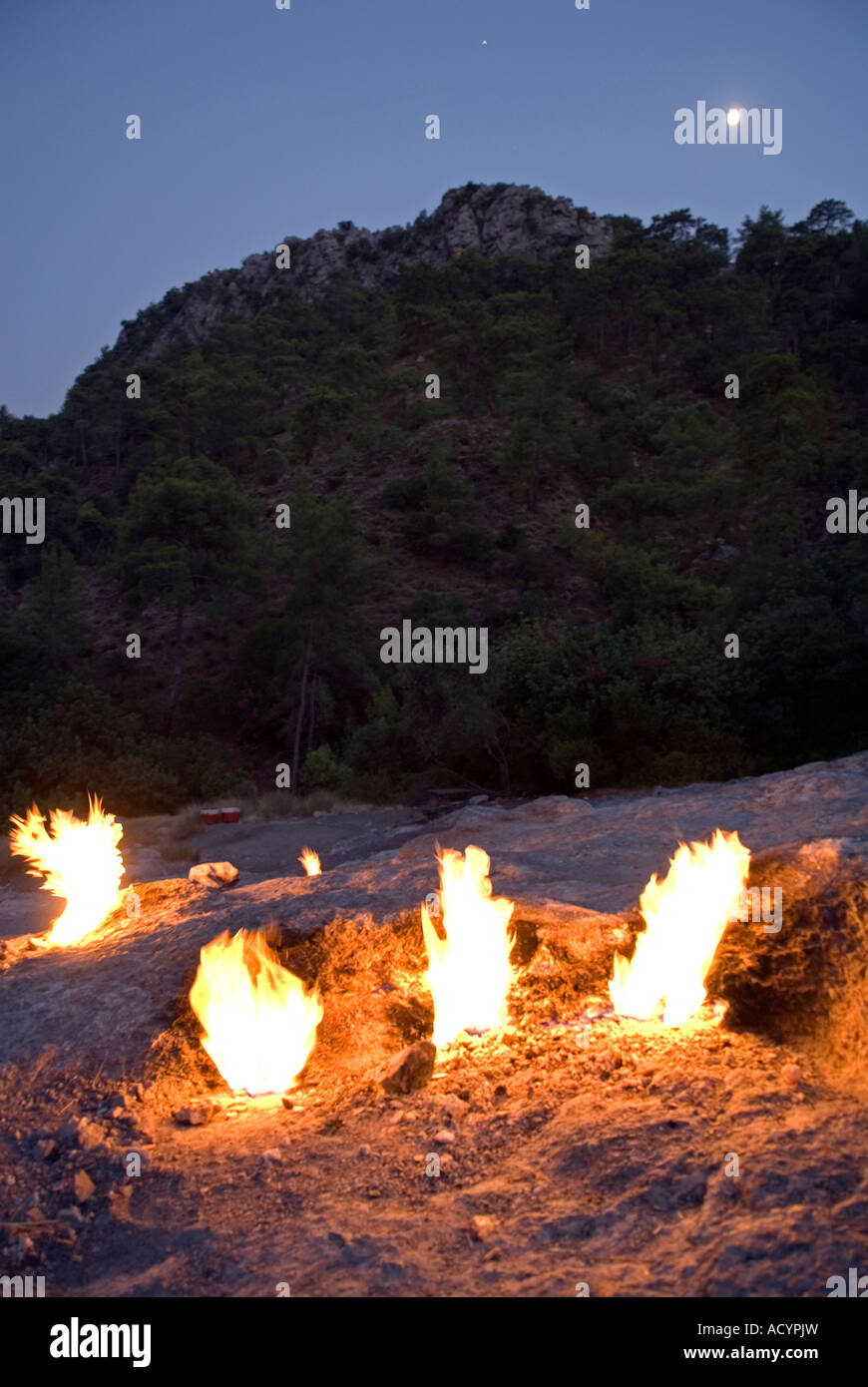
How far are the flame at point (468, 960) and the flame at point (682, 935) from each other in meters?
0.67

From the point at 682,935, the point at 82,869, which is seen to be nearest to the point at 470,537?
the point at 82,869

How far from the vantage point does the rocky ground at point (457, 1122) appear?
299cm

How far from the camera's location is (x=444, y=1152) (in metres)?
3.82

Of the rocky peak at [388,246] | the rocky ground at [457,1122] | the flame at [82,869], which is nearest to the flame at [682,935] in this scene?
the rocky ground at [457,1122]

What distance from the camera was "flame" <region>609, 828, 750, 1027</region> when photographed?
4688mm

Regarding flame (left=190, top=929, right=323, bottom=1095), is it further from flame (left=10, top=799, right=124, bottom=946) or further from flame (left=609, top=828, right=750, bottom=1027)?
flame (left=10, top=799, right=124, bottom=946)

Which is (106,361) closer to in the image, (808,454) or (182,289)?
(182,289)

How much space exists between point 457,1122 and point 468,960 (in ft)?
3.77

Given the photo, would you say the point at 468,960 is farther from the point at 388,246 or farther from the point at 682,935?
the point at 388,246

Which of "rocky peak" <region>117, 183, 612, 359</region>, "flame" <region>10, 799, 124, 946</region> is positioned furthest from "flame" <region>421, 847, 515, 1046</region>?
"rocky peak" <region>117, 183, 612, 359</region>

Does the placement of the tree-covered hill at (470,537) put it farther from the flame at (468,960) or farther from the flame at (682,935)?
the flame at (682,935)

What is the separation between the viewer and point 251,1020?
4.86 metres
